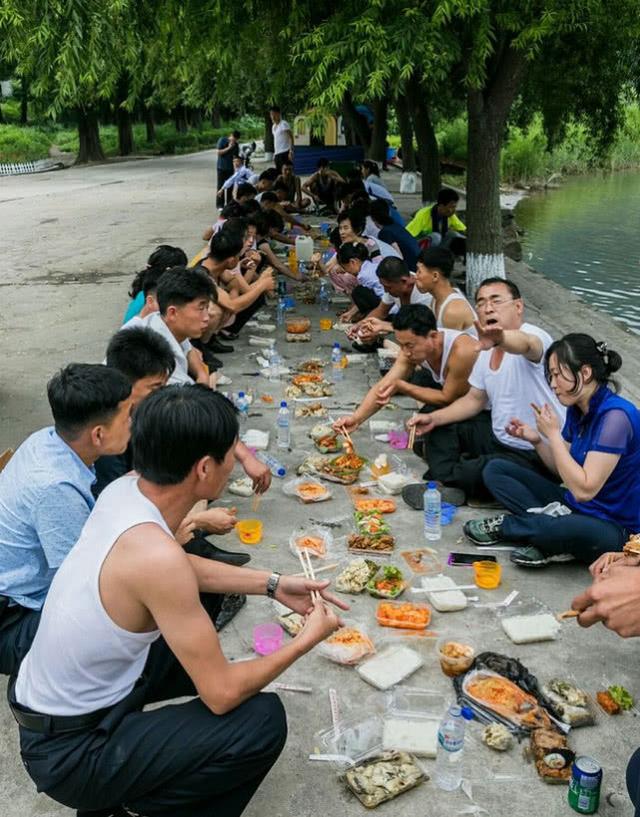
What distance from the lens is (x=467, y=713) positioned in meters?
3.14

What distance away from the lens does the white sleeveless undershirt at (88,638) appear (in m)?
2.20

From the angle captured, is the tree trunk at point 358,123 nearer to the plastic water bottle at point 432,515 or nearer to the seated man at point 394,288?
the seated man at point 394,288

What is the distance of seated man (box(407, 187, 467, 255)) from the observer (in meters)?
10.7

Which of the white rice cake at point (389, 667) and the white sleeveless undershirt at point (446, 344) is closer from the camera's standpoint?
the white rice cake at point (389, 667)

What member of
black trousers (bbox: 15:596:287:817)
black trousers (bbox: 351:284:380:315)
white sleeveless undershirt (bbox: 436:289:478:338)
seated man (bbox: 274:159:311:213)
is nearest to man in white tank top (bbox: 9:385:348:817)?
black trousers (bbox: 15:596:287:817)

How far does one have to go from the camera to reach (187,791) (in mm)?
2383

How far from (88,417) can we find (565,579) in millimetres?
2642

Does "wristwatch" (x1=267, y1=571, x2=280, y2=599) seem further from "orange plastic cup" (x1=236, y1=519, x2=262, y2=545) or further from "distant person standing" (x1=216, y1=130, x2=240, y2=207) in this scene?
"distant person standing" (x1=216, y1=130, x2=240, y2=207)

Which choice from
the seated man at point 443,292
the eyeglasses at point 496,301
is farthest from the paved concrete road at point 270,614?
the eyeglasses at point 496,301

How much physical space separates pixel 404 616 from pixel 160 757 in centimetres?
171

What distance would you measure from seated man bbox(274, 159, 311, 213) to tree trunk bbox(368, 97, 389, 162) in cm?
357

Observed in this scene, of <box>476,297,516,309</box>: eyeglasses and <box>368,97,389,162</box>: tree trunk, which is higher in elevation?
<box>368,97,389,162</box>: tree trunk

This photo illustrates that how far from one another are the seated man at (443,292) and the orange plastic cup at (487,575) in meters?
2.32

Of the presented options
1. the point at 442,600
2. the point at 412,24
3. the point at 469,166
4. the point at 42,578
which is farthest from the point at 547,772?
the point at 469,166
